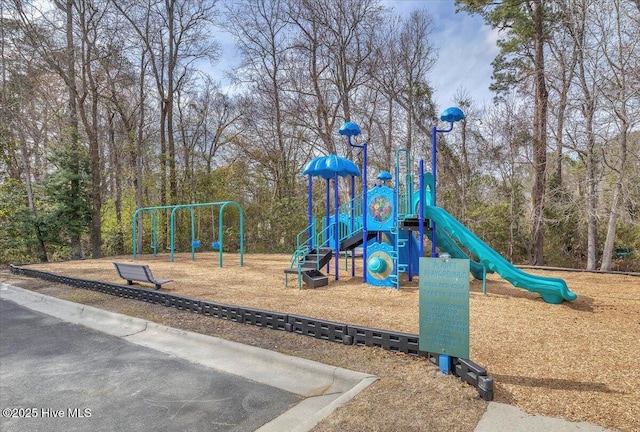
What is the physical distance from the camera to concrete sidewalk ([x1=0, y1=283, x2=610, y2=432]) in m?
2.51

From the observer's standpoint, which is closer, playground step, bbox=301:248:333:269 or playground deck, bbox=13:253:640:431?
playground deck, bbox=13:253:640:431

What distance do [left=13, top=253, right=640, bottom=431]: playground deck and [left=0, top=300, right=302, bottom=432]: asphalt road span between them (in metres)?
2.12

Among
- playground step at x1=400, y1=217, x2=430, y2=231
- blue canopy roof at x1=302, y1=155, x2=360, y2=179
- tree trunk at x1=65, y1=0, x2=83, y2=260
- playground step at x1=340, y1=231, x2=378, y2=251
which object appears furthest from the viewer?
tree trunk at x1=65, y1=0, x2=83, y2=260

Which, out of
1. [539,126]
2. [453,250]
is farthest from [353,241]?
[539,126]

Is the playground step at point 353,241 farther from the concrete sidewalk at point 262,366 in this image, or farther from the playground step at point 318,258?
the concrete sidewalk at point 262,366

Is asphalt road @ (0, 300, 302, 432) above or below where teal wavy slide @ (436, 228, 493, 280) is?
below

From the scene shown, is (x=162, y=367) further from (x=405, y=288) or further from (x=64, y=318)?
(x=405, y=288)

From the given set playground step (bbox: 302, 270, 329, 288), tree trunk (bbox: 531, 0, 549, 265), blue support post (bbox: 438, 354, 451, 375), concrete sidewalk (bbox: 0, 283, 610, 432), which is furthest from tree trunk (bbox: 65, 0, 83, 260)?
tree trunk (bbox: 531, 0, 549, 265)

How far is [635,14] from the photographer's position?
9156 millimetres

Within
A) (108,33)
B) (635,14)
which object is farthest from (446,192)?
(108,33)

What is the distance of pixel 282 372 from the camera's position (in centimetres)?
364

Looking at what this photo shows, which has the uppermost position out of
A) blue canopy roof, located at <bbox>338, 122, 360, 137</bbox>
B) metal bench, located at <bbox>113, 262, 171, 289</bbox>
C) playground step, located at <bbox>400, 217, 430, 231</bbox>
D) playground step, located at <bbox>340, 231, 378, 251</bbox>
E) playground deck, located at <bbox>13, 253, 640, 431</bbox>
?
blue canopy roof, located at <bbox>338, 122, 360, 137</bbox>

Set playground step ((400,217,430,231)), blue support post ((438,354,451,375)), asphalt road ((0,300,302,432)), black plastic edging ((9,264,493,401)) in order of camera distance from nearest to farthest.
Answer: asphalt road ((0,300,302,432))
black plastic edging ((9,264,493,401))
blue support post ((438,354,451,375))
playground step ((400,217,430,231))

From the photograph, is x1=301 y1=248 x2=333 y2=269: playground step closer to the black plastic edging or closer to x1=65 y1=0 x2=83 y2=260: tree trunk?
the black plastic edging
